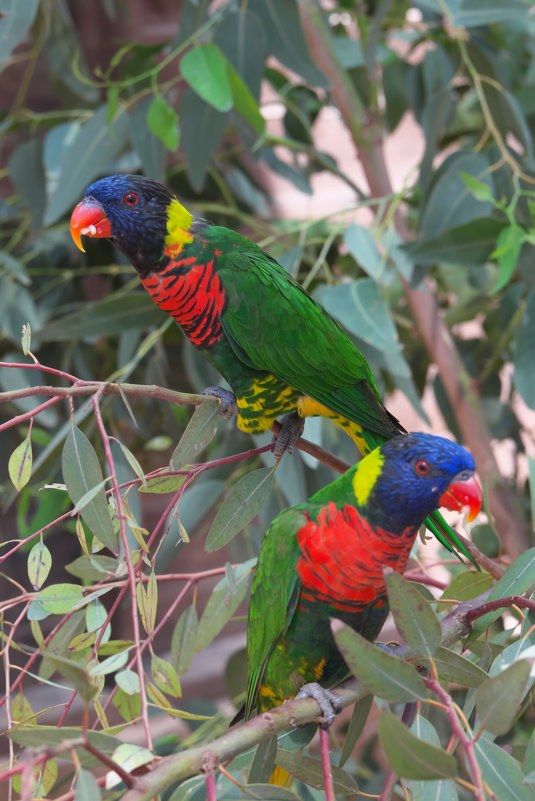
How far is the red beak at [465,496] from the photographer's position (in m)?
0.51

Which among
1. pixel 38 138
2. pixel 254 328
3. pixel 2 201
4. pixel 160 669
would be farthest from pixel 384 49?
pixel 160 669

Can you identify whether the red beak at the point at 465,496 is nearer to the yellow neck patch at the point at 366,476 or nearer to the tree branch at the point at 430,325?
the yellow neck patch at the point at 366,476

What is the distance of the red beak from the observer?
1.69ft

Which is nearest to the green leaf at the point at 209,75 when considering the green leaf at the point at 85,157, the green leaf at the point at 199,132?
the green leaf at the point at 199,132

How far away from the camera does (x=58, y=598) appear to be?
53cm

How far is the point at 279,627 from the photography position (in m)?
0.62

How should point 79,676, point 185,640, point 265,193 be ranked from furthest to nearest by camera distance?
point 265,193 → point 185,640 → point 79,676

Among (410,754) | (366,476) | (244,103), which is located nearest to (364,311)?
(244,103)

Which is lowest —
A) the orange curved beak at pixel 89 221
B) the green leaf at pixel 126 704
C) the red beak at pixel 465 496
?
the green leaf at pixel 126 704

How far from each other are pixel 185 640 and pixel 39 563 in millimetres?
186

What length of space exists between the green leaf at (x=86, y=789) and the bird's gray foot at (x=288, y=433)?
0.45 meters

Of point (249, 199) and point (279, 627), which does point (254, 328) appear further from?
point (249, 199)

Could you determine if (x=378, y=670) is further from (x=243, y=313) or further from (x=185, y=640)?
(x=243, y=313)

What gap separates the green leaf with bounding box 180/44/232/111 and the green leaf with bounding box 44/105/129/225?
234 millimetres
